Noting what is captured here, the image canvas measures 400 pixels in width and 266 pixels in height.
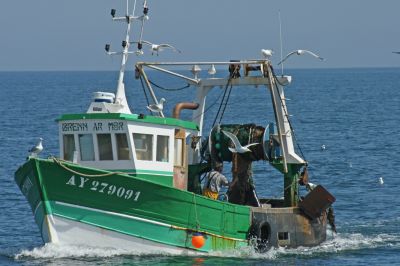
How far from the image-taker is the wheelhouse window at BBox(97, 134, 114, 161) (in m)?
28.3

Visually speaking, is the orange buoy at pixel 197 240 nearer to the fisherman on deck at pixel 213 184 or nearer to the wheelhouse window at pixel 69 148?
the fisherman on deck at pixel 213 184

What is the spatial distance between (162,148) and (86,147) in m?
1.94

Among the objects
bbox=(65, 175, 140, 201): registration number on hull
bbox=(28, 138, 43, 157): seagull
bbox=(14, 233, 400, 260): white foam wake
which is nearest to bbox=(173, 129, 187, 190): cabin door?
bbox=(14, 233, 400, 260): white foam wake

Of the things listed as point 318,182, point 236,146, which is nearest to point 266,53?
point 236,146

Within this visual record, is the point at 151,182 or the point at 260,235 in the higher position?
the point at 151,182

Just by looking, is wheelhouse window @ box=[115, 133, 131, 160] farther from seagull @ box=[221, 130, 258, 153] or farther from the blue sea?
seagull @ box=[221, 130, 258, 153]

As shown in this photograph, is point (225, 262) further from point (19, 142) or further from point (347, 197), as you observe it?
point (19, 142)

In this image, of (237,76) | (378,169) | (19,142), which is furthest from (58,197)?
(19,142)

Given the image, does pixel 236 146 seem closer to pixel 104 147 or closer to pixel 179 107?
pixel 179 107

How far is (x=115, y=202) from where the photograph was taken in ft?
90.4

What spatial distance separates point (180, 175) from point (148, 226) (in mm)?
2219

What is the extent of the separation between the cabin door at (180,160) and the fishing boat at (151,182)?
0.03 m

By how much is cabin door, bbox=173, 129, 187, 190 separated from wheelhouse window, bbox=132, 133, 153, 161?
3.61ft

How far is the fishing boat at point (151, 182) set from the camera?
27.5 meters
